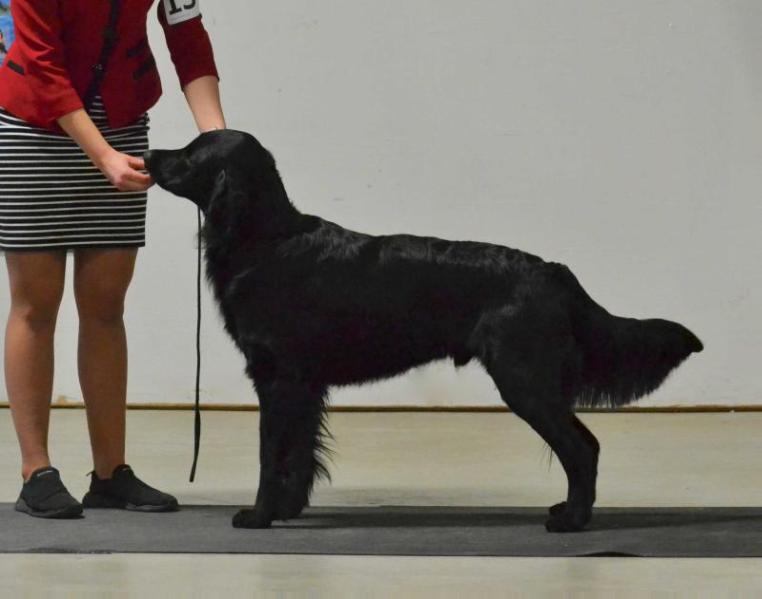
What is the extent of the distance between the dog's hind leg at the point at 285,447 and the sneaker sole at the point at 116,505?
0.23m

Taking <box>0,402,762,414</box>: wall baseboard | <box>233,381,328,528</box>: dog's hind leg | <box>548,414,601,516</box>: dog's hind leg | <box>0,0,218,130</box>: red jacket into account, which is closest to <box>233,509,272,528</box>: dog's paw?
<box>233,381,328,528</box>: dog's hind leg

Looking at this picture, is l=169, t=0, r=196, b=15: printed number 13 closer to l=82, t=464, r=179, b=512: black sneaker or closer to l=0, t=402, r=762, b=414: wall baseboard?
l=82, t=464, r=179, b=512: black sneaker

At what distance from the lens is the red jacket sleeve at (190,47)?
2945 mm

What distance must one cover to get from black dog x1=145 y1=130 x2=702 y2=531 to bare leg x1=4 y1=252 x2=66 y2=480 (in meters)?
0.35

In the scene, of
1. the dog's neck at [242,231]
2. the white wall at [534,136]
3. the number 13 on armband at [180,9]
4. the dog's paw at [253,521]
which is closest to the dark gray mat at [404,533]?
the dog's paw at [253,521]

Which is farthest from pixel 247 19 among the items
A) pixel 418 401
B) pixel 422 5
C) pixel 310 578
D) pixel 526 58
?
pixel 310 578

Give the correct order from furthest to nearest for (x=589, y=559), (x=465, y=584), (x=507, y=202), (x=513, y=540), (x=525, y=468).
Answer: (x=507, y=202) < (x=525, y=468) < (x=513, y=540) < (x=589, y=559) < (x=465, y=584)

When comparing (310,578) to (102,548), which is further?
(102,548)

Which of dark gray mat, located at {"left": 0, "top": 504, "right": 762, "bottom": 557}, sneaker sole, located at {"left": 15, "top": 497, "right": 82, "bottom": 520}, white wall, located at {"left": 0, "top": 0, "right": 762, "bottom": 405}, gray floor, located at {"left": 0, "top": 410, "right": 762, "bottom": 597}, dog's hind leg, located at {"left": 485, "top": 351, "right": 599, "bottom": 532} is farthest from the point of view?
white wall, located at {"left": 0, "top": 0, "right": 762, "bottom": 405}

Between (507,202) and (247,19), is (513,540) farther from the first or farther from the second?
Result: (247,19)

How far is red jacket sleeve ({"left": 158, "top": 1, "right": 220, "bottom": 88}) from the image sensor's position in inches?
116

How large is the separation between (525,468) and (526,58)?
4.98 ft

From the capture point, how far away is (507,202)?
4508 millimetres

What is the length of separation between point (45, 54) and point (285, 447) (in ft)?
2.96
